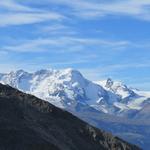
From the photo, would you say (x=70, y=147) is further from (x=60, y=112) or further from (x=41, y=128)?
(x=60, y=112)

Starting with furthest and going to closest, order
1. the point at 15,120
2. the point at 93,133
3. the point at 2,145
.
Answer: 1. the point at 93,133
2. the point at 15,120
3. the point at 2,145

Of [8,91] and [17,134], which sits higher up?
[8,91]

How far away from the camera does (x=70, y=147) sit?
189 ft

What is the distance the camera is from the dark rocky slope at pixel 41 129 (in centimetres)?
5022

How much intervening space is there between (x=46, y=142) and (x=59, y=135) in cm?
853

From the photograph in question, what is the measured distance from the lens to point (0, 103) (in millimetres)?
59438

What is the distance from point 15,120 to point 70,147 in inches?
260

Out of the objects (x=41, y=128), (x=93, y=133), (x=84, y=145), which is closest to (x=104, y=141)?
(x=93, y=133)

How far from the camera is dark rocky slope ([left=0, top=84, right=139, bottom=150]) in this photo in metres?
50.2

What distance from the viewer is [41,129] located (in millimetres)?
57344

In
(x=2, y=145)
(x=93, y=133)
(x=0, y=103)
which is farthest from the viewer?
(x=93, y=133)

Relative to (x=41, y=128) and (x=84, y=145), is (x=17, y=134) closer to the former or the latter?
(x=41, y=128)

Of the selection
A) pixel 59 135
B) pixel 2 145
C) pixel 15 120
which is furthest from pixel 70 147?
pixel 2 145

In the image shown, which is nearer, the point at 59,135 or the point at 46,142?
the point at 46,142
